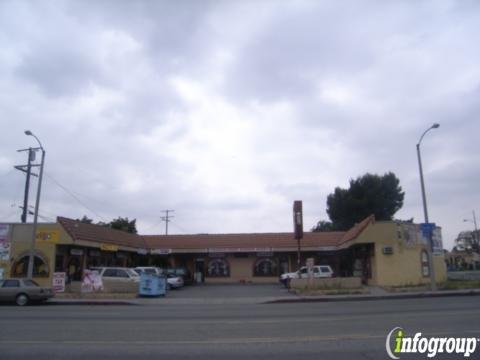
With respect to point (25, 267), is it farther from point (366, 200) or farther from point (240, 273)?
point (366, 200)

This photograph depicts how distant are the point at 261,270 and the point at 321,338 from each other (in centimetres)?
3691

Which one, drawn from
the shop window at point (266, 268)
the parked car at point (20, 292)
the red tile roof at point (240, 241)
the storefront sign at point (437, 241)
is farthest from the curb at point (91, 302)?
the shop window at point (266, 268)

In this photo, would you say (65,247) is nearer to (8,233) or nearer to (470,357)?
(8,233)

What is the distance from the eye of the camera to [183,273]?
4269 cm

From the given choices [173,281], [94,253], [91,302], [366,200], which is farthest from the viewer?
[366,200]

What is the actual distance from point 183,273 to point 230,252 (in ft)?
19.5

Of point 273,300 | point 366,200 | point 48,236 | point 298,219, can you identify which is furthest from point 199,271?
point 366,200

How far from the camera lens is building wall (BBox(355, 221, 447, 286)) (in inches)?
1297

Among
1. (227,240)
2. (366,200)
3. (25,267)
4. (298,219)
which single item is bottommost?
(25,267)

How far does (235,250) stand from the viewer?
45.8 m

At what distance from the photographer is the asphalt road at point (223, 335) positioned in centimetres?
914

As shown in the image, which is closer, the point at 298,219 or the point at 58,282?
the point at 58,282

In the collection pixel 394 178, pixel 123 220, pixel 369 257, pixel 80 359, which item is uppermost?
pixel 394 178

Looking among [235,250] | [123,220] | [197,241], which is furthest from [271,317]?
[123,220]
